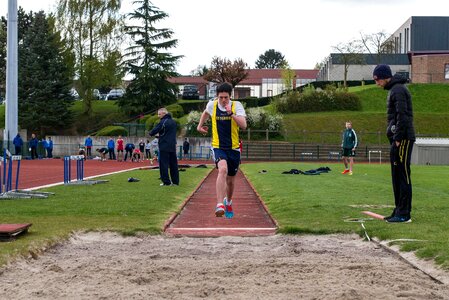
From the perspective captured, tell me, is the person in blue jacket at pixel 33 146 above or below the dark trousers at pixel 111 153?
above

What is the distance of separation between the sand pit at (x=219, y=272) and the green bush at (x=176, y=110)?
209 feet

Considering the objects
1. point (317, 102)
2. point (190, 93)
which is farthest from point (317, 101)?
point (190, 93)

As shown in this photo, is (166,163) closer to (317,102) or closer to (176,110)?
(176,110)

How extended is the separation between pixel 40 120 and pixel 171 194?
55113mm

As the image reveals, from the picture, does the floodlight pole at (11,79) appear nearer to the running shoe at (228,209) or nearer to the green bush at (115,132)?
the running shoe at (228,209)

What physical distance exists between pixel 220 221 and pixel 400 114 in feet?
10.6

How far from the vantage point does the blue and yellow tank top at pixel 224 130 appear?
10500 mm

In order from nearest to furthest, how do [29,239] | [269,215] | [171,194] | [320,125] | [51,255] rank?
[51,255]
[29,239]
[269,215]
[171,194]
[320,125]

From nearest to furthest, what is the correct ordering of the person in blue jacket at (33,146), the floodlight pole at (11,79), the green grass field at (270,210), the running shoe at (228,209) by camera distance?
the green grass field at (270,210), the running shoe at (228,209), the floodlight pole at (11,79), the person in blue jacket at (33,146)

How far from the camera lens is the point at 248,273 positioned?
6.14 m

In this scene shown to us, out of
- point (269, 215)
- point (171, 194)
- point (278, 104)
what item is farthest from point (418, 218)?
point (278, 104)

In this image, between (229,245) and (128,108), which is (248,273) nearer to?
(229,245)

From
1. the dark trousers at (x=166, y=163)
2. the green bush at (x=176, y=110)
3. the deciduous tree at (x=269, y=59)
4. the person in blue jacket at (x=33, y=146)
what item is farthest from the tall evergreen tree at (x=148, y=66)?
the deciduous tree at (x=269, y=59)

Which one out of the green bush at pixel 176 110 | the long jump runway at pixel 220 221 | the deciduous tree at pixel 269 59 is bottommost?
the long jump runway at pixel 220 221
